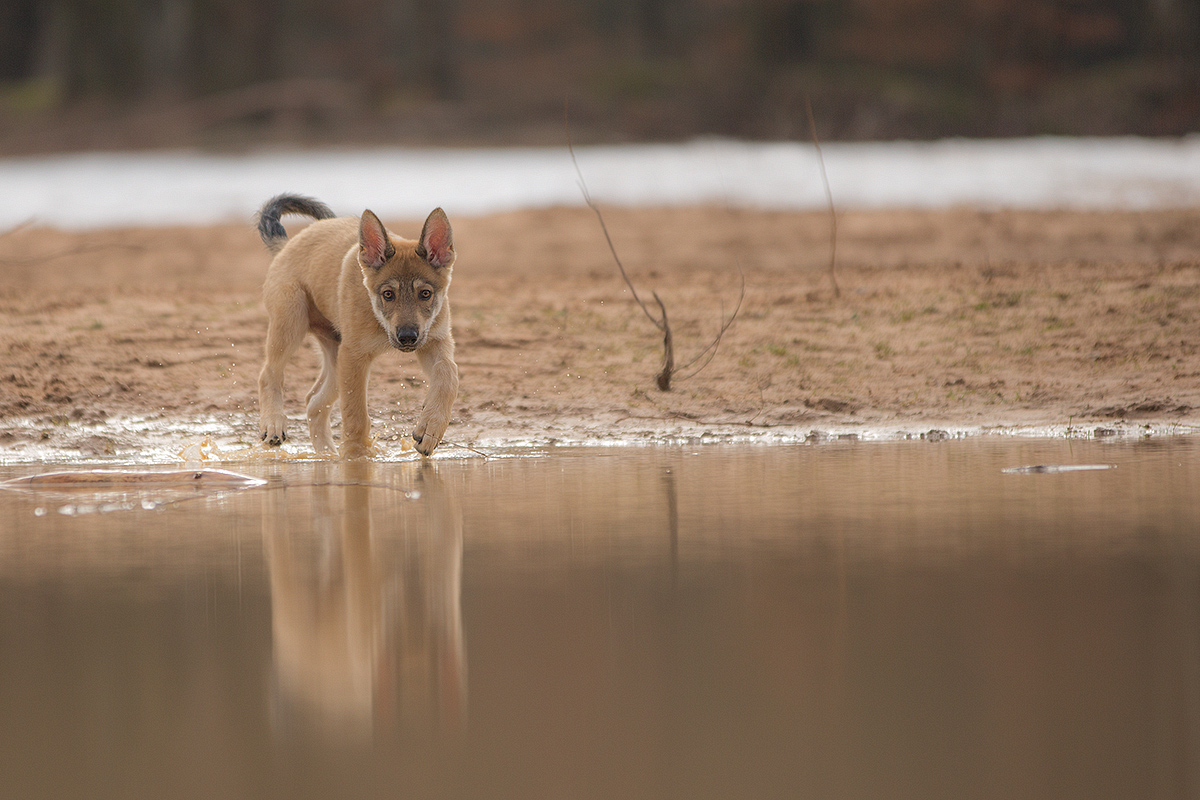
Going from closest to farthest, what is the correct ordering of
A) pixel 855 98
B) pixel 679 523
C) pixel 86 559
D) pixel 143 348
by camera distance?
pixel 86 559 < pixel 679 523 < pixel 143 348 < pixel 855 98

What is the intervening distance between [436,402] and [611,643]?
3.72 metres

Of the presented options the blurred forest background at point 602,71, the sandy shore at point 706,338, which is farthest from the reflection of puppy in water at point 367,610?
the blurred forest background at point 602,71

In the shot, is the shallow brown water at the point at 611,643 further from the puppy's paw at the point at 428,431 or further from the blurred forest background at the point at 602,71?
the blurred forest background at the point at 602,71

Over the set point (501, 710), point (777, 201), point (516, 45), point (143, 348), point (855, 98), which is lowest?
point (501, 710)

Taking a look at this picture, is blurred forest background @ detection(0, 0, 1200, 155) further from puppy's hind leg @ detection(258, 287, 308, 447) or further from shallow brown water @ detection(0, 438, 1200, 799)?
shallow brown water @ detection(0, 438, 1200, 799)

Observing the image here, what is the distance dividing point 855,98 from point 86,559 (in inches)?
652

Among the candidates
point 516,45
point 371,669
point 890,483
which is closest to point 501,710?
point 371,669

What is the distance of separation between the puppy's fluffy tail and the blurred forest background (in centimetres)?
1059

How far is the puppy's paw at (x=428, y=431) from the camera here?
6988 millimetres

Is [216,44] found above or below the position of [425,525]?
above

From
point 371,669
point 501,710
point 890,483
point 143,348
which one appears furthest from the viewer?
point 143,348

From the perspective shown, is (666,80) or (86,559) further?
(666,80)

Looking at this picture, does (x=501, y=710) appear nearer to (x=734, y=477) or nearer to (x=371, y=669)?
(x=371, y=669)

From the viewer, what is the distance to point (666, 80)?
65.2 feet
